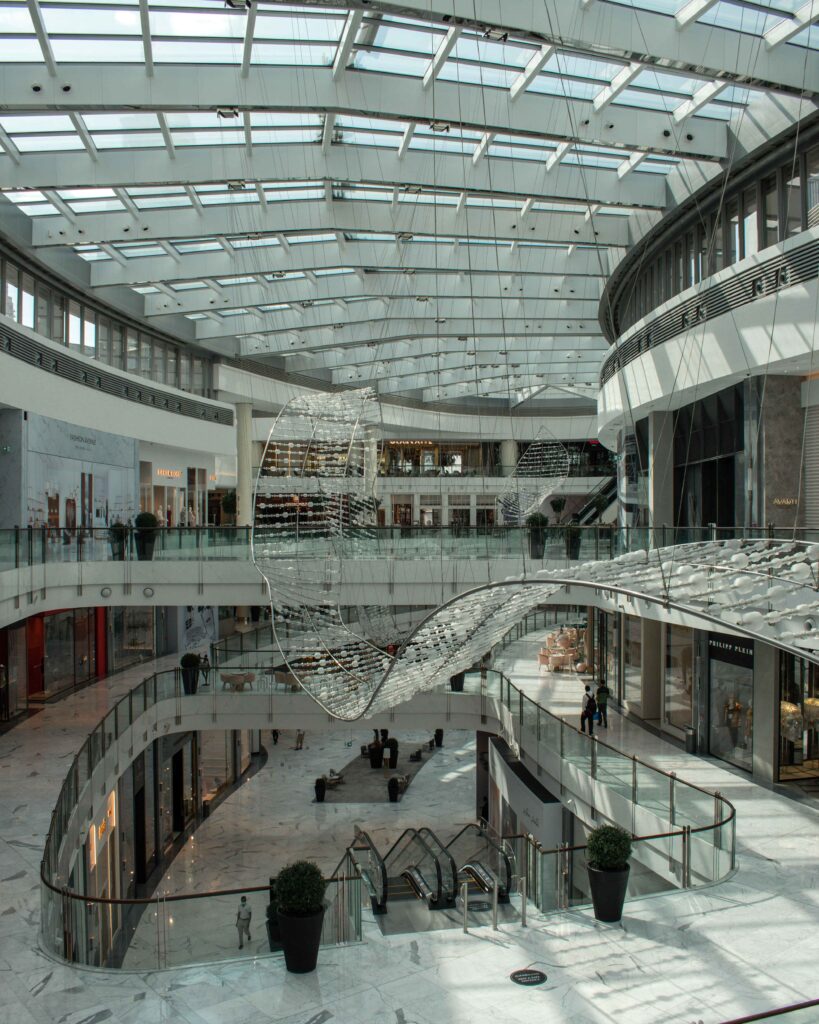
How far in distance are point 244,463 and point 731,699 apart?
21.3 meters

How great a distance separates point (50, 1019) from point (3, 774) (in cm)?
843

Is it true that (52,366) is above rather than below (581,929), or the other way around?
above

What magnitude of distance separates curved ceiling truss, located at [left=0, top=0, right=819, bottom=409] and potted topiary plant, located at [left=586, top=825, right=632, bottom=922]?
6.01 metres

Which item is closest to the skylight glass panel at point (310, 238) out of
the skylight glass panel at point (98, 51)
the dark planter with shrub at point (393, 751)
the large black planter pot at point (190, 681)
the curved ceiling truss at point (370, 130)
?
the curved ceiling truss at point (370, 130)

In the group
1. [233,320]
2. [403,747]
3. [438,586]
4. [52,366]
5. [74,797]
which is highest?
[233,320]

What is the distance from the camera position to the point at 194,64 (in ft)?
39.9

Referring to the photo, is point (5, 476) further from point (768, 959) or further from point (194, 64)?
point (768, 959)

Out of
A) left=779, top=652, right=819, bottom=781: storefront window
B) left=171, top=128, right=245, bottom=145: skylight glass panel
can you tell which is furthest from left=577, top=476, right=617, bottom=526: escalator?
left=171, top=128, right=245, bottom=145: skylight glass panel

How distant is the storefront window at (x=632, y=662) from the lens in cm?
2048

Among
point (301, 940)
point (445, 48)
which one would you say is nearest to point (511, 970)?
point (301, 940)

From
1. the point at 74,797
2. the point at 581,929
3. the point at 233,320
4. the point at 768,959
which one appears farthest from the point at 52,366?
the point at 768,959

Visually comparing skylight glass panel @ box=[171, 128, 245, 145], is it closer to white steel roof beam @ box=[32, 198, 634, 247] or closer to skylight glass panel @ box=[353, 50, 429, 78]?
white steel roof beam @ box=[32, 198, 634, 247]

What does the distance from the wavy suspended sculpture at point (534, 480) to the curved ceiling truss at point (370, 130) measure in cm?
540

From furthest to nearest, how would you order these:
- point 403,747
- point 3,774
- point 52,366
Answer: point 403,747
point 52,366
point 3,774
